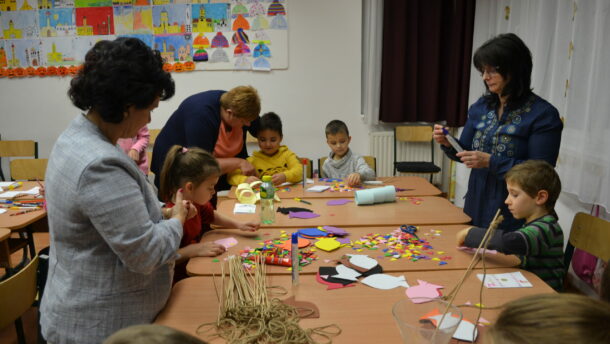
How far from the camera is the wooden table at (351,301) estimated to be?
1.38 metres

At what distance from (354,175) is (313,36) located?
256cm

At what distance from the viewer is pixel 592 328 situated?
66 centimetres

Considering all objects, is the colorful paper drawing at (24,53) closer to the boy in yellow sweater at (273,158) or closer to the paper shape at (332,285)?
the boy in yellow sweater at (273,158)

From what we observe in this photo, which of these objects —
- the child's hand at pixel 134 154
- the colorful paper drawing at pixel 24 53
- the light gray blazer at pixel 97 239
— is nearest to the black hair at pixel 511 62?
the light gray blazer at pixel 97 239

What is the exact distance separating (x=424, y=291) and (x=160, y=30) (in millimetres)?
4619

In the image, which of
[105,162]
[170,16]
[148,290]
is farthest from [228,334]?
[170,16]

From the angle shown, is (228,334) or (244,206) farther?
(244,206)

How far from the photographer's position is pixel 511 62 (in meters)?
2.27

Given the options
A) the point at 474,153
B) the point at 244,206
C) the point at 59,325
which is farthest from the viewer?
the point at 244,206

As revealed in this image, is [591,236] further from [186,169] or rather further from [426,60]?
[426,60]

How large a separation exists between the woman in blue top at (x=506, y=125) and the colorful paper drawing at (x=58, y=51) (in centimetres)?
476

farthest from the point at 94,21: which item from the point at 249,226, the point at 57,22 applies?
the point at 249,226

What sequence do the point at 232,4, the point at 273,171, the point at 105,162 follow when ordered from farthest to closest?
the point at 232,4 → the point at 273,171 → the point at 105,162

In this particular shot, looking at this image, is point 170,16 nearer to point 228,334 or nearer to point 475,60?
point 475,60
